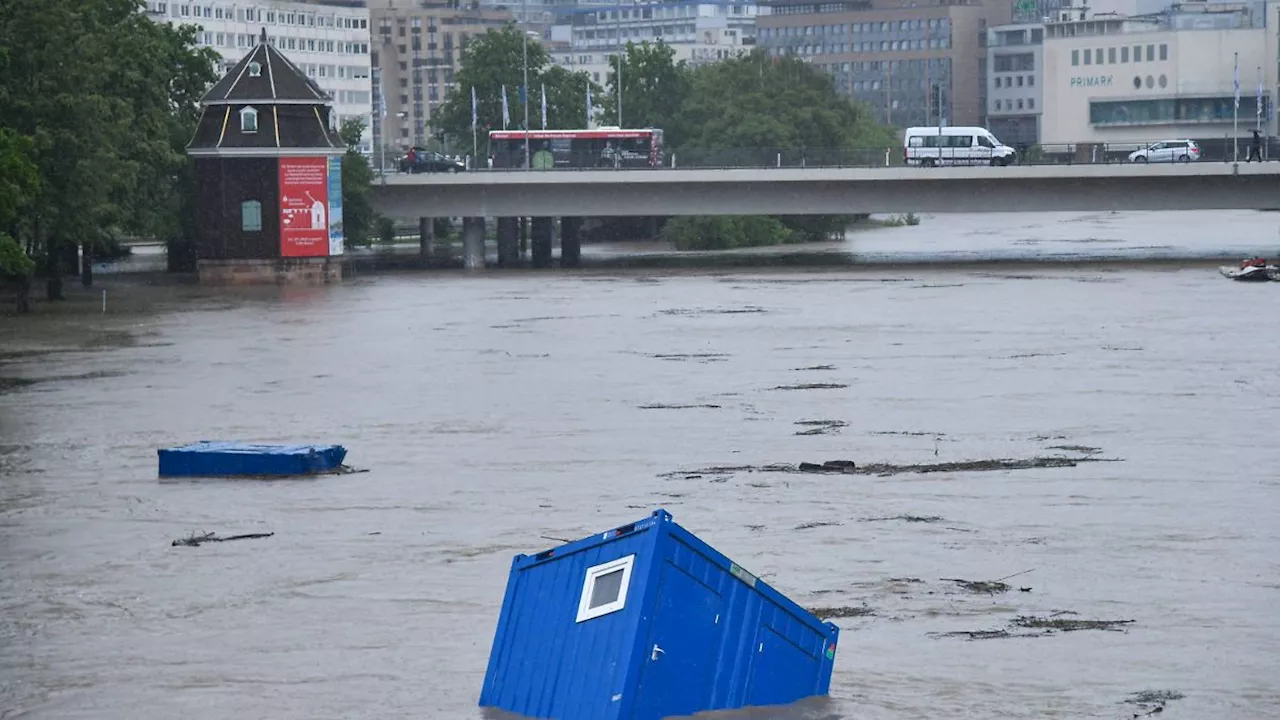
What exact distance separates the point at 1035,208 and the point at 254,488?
66527mm

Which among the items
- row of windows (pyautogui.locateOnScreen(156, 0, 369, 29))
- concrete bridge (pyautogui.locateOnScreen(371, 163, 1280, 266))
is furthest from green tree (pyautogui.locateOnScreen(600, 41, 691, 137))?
concrete bridge (pyautogui.locateOnScreen(371, 163, 1280, 266))

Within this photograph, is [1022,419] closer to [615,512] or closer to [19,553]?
[615,512]

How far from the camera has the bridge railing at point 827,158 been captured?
92375 mm

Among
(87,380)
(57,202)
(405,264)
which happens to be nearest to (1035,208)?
(405,264)

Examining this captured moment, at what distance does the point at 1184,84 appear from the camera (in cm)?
17162

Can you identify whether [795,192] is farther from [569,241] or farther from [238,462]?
[238,462]

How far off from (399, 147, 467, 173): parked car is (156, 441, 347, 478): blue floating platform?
72.2 meters

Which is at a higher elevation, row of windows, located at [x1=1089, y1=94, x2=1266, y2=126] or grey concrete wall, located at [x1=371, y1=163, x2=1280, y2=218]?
row of windows, located at [x1=1089, y1=94, x2=1266, y2=126]

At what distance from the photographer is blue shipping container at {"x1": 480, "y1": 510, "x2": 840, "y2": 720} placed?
14.4 metres

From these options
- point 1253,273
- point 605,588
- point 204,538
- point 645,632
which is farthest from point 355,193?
point 645,632

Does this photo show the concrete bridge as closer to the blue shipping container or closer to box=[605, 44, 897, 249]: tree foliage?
box=[605, 44, 897, 249]: tree foliage

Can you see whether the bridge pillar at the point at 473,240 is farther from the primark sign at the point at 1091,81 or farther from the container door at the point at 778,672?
the primark sign at the point at 1091,81

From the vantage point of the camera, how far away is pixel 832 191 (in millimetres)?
94625

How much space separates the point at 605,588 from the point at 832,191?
80.8 metres
